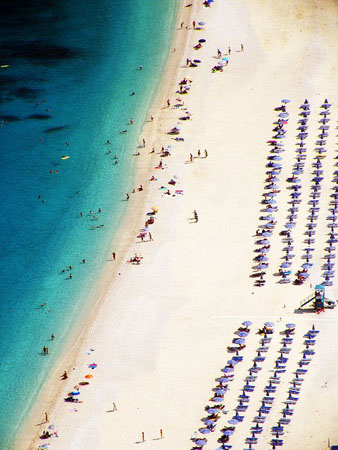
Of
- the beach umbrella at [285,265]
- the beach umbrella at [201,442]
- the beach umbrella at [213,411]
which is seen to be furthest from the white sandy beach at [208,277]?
the beach umbrella at [213,411]

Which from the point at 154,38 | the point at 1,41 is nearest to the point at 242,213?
the point at 154,38

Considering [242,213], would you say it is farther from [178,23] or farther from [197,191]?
[178,23]

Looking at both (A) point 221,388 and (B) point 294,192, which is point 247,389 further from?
(B) point 294,192

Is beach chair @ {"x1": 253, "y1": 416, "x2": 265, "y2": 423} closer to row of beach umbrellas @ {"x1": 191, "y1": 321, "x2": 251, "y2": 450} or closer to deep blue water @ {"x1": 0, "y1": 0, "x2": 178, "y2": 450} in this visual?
row of beach umbrellas @ {"x1": 191, "y1": 321, "x2": 251, "y2": 450}

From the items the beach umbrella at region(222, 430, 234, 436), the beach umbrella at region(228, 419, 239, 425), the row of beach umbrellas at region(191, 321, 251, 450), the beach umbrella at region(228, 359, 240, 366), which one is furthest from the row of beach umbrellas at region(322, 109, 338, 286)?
the beach umbrella at region(222, 430, 234, 436)

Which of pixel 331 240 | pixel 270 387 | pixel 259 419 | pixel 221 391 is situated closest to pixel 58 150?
pixel 331 240
